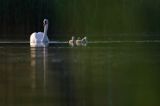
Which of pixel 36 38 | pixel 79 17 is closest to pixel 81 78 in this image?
pixel 36 38

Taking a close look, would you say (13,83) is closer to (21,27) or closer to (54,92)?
(54,92)

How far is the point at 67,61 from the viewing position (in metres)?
21.8

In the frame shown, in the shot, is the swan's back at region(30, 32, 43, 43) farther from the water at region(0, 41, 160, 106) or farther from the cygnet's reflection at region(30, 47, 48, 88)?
the cygnet's reflection at region(30, 47, 48, 88)

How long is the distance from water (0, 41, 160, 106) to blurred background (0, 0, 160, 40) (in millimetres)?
17802

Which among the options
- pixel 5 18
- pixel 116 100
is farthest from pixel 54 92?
pixel 5 18

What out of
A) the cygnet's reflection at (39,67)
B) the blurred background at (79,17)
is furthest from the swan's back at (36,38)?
the blurred background at (79,17)

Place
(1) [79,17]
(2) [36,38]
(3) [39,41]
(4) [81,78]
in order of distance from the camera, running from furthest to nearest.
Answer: (1) [79,17], (2) [36,38], (3) [39,41], (4) [81,78]

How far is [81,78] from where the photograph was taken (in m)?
17.0

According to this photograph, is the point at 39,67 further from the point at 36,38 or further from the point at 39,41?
the point at 36,38

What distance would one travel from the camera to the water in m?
13.7

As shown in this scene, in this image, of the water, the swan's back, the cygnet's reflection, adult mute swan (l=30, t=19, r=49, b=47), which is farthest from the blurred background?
the cygnet's reflection

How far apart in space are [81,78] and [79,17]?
28484mm

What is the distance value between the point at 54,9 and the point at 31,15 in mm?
1381

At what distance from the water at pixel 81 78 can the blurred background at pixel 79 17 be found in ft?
58.4
